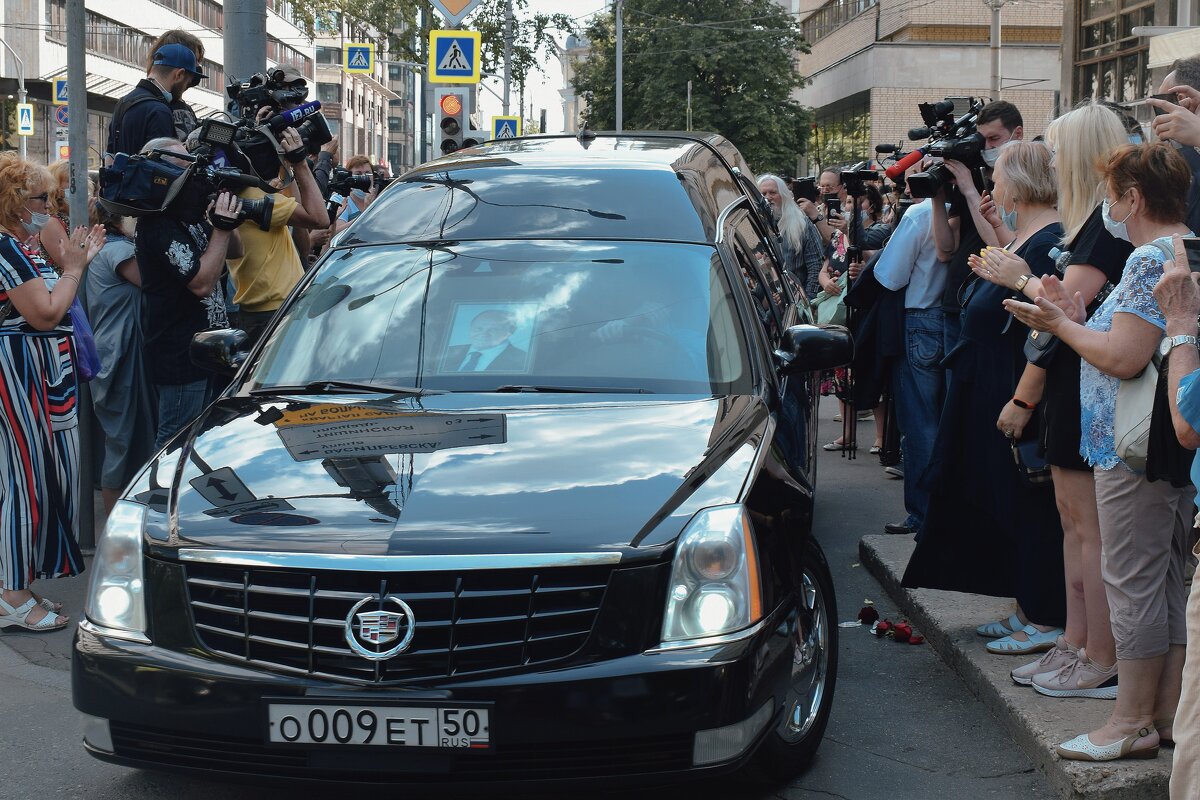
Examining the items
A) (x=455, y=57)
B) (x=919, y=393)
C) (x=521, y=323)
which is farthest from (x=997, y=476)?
(x=455, y=57)

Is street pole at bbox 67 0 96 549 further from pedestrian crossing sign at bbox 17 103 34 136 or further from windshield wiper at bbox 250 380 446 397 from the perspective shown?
pedestrian crossing sign at bbox 17 103 34 136

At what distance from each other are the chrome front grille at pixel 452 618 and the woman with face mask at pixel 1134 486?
1588 mm

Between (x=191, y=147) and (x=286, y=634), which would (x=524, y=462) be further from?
(x=191, y=147)

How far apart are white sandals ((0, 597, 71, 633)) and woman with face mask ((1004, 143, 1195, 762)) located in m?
4.06

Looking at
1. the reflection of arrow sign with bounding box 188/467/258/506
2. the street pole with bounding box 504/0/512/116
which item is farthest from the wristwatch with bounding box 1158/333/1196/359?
the street pole with bounding box 504/0/512/116

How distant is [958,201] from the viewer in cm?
663

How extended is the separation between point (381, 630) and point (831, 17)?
214 feet

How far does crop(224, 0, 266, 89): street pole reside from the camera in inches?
347

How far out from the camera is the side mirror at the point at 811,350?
4.76m

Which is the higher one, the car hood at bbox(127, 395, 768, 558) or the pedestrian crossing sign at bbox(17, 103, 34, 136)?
the pedestrian crossing sign at bbox(17, 103, 34, 136)

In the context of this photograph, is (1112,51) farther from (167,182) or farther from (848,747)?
(848,747)

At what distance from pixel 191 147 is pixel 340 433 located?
3.08 metres

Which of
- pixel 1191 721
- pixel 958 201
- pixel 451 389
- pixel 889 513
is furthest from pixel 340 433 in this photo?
pixel 889 513

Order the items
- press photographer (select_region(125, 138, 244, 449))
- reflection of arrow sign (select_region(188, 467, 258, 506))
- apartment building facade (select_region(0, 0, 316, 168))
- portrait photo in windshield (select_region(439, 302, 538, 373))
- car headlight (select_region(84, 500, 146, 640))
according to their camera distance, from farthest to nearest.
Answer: apartment building facade (select_region(0, 0, 316, 168)) < press photographer (select_region(125, 138, 244, 449)) < portrait photo in windshield (select_region(439, 302, 538, 373)) < reflection of arrow sign (select_region(188, 467, 258, 506)) < car headlight (select_region(84, 500, 146, 640))
